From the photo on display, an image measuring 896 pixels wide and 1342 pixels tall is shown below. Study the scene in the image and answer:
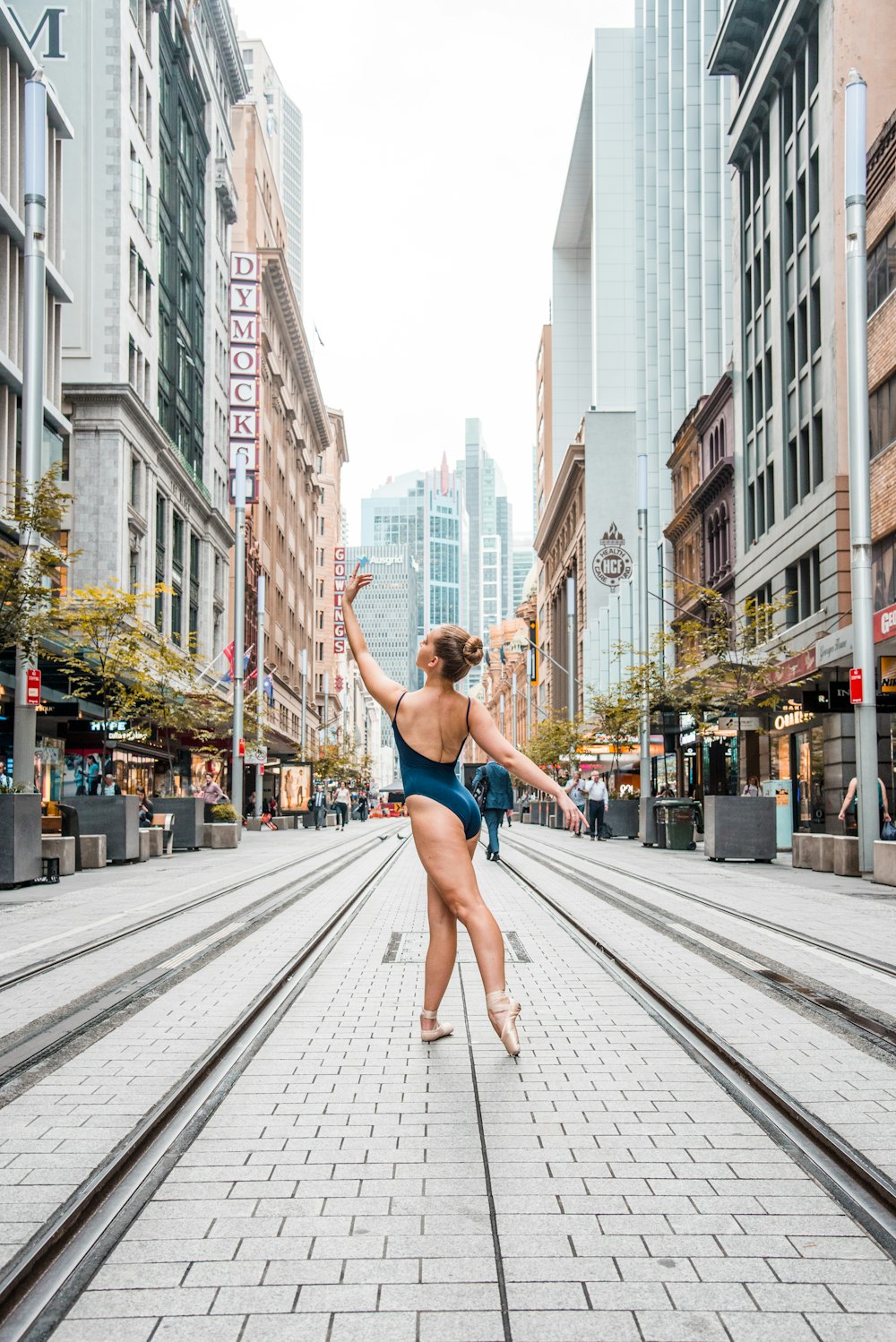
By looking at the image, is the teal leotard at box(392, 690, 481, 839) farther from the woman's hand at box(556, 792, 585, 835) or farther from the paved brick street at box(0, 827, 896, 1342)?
the paved brick street at box(0, 827, 896, 1342)

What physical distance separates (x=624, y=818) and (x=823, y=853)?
1681 centimetres

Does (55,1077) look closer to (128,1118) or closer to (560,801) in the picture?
(128,1118)

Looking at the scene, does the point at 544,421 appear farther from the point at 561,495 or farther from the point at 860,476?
the point at 860,476

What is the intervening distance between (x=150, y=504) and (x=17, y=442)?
1140cm

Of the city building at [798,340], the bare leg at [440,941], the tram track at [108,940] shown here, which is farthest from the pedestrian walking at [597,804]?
the bare leg at [440,941]

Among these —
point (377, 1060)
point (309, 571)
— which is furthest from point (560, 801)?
point (309, 571)

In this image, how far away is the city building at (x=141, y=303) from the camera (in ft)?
132

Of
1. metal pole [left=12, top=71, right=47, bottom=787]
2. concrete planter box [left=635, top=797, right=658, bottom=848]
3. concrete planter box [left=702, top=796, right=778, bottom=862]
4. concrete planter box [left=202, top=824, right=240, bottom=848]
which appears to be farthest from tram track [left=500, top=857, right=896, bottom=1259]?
concrete planter box [left=202, top=824, right=240, bottom=848]

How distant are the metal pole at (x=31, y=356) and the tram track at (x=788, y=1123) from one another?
12.3 metres

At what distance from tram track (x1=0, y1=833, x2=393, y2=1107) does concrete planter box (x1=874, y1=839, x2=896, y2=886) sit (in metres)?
7.97

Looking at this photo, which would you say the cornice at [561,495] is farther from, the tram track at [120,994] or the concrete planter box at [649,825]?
the tram track at [120,994]

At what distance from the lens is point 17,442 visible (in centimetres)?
3272

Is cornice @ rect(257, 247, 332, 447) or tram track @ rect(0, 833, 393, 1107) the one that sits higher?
cornice @ rect(257, 247, 332, 447)

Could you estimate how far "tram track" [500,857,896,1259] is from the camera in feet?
12.7
